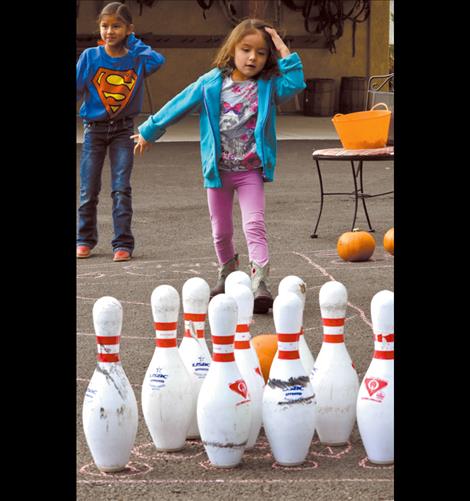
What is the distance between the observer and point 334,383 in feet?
12.3

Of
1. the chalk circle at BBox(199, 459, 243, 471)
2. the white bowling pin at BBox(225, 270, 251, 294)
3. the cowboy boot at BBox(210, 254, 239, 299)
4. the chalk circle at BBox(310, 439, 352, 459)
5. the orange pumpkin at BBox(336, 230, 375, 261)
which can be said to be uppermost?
the white bowling pin at BBox(225, 270, 251, 294)

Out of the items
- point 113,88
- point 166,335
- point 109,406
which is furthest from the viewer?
point 113,88

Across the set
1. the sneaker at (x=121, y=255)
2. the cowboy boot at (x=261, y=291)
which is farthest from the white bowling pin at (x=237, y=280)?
the sneaker at (x=121, y=255)

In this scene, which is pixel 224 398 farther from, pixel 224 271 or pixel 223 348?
pixel 224 271

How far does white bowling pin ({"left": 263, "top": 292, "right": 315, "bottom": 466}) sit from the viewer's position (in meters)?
3.55

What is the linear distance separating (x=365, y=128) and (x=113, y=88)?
1.91 m

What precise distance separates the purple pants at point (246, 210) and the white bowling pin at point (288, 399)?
9.05ft

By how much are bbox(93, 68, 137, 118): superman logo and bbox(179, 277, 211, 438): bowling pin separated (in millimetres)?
4072


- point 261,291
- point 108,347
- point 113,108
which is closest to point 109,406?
point 108,347

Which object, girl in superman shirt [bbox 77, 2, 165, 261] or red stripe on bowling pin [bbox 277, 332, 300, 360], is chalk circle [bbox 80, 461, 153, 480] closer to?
red stripe on bowling pin [bbox 277, 332, 300, 360]

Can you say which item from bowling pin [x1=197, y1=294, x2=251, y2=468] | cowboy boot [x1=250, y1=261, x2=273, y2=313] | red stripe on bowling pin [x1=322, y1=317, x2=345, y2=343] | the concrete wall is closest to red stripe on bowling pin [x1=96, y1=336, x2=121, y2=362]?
bowling pin [x1=197, y1=294, x2=251, y2=468]

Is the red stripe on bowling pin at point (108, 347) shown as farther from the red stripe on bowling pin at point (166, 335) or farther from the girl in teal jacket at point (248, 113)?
the girl in teal jacket at point (248, 113)
